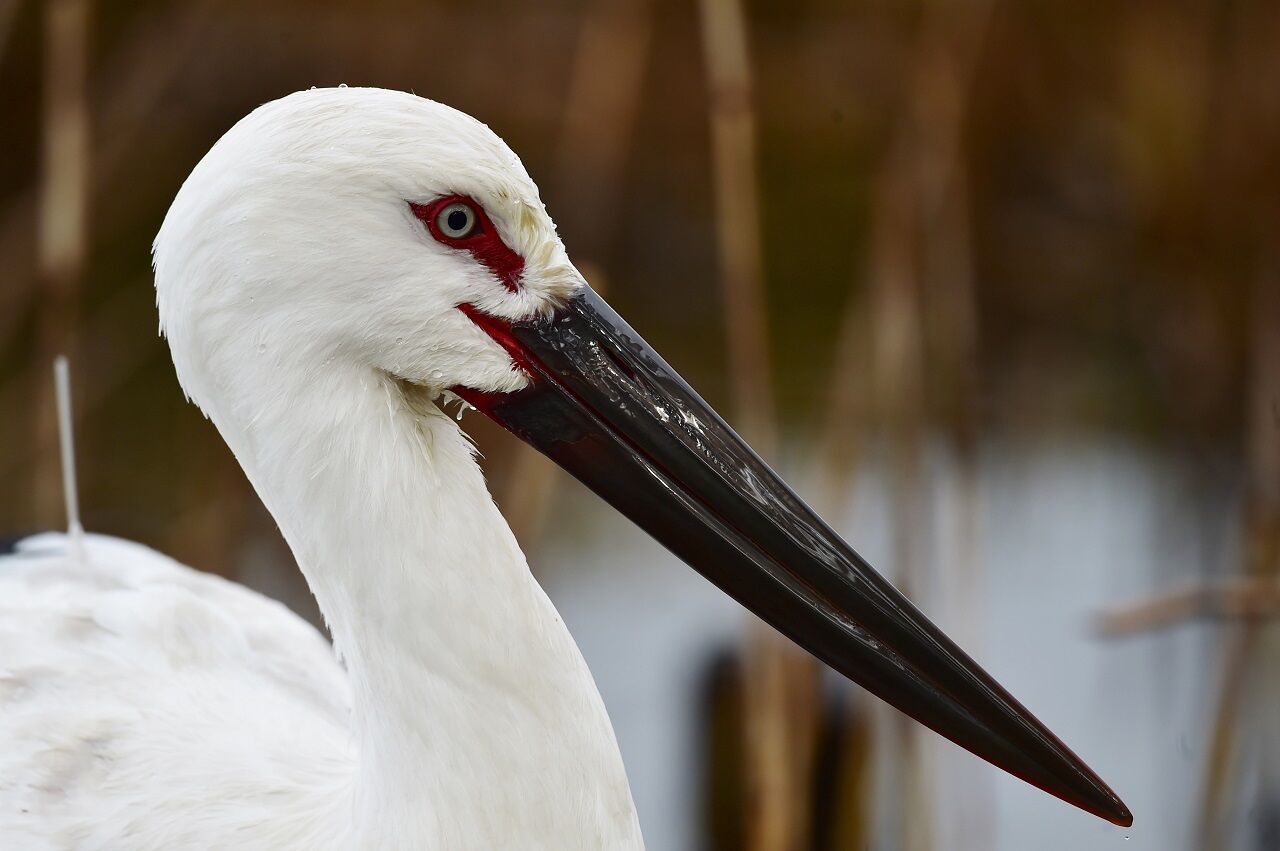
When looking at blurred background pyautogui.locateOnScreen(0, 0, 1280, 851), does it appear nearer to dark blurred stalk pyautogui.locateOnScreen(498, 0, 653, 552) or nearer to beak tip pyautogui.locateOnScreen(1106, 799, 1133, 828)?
dark blurred stalk pyautogui.locateOnScreen(498, 0, 653, 552)

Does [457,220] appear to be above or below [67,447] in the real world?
above

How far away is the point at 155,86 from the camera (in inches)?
196

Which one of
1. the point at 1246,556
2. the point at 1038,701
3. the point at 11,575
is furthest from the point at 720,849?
the point at 11,575

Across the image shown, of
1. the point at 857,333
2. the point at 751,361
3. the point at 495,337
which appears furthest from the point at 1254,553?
the point at 495,337

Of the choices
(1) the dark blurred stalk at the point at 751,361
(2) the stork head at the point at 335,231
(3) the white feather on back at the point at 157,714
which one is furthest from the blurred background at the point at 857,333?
Answer: (2) the stork head at the point at 335,231

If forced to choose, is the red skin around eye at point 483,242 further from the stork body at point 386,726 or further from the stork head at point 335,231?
the stork body at point 386,726

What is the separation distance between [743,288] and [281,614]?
1.21m

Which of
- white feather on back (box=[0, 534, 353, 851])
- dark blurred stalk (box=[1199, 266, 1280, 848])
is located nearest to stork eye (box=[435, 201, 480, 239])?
white feather on back (box=[0, 534, 353, 851])

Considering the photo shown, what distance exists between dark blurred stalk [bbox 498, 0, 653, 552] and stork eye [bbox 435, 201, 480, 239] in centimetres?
146

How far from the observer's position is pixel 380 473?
175cm

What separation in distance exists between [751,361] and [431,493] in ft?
5.22

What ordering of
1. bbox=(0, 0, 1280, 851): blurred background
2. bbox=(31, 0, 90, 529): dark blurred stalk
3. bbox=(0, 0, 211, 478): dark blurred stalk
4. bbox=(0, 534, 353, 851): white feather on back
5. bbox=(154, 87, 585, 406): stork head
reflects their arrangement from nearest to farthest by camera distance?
bbox=(154, 87, 585, 406): stork head, bbox=(0, 534, 353, 851): white feather on back, bbox=(31, 0, 90, 529): dark blurred stalk, bbox=(0, 0, 1280, 851): blurred background, bbox=(0, 0, 211, 478): dark blurred stalk

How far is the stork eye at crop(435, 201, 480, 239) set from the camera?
1743 millimetres

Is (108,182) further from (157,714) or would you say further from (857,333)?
(157,714)
